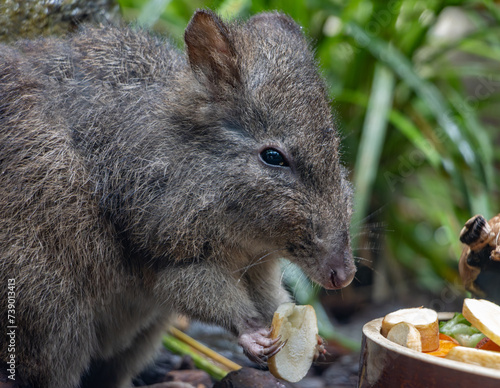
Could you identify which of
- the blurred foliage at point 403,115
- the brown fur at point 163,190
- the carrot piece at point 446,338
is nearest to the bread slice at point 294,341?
the brown fur at point 163,190

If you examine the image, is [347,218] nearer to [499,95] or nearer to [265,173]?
[265,173]

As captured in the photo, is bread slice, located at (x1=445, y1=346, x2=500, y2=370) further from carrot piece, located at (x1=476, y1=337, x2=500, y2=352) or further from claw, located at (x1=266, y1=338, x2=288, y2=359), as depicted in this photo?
claw, located at (x1=266, y1=338, x2=288, y2=359)

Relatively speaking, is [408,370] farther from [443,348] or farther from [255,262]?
[255,262]

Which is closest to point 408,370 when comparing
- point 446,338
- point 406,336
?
point 406,336

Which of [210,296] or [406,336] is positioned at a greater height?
[406,336]

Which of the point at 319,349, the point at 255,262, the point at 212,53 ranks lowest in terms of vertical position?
the point at 319,349

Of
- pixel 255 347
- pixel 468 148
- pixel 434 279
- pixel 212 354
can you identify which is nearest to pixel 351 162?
pixel 468 148
